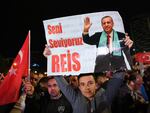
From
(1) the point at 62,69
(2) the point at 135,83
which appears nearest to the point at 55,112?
(1) the point at 62,69

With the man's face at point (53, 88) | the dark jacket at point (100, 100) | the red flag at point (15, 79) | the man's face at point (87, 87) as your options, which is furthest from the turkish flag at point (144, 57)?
the man's face at point (87, 87)

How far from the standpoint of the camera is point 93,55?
17.8ft

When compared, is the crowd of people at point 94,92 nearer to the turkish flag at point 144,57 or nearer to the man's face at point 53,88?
the man's face at point 53,88

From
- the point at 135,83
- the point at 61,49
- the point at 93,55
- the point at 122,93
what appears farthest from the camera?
the point at 135,83

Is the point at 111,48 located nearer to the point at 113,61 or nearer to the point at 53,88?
the point at 113,61

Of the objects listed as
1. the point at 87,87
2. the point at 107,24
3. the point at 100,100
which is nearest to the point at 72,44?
the point at 107,24

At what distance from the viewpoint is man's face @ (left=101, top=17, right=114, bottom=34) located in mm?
5383

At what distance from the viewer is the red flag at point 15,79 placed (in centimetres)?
582

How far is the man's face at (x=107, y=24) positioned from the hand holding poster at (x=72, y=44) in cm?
5

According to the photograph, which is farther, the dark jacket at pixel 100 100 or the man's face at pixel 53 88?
the man's face at pixel 53 88

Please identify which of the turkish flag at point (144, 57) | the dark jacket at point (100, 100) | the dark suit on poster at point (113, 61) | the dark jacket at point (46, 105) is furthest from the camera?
the turkish flag at point (144, 57)

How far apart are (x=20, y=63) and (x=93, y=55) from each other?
1.30 meters

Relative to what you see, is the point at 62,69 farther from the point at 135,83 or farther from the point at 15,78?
the point at 135,83

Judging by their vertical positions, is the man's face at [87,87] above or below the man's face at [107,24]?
below
